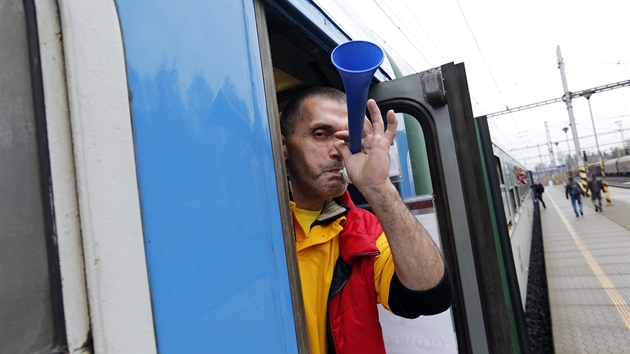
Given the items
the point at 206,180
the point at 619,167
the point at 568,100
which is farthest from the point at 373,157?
the point at 619,167

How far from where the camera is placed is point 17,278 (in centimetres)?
45

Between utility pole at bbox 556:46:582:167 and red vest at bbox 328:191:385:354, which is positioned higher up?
utility pole at bbox 556:46:582:167

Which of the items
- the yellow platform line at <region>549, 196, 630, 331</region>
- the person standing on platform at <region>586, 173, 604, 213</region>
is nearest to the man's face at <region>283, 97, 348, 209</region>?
the yellow platform line at <region>549, 196, 630, 331</region>

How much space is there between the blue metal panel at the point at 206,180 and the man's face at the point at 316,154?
0.62 meters

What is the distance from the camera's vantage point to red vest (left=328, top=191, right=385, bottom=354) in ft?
→ 4.41

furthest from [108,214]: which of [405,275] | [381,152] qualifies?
[405,275]

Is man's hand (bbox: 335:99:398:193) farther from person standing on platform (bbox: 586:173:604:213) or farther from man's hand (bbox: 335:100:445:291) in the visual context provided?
person standing on platform (bbox: 586:173:604:213)

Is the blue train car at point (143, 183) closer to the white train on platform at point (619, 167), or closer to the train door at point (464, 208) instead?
the train door at point (464, 208)

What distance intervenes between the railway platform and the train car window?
544 centimetres

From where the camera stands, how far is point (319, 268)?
143 cm

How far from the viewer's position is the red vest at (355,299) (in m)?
1.34

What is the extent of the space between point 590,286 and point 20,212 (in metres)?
8.29

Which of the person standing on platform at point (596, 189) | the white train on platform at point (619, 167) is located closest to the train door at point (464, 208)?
the person standing on platform at point (596, 189)

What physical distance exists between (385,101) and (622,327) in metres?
5.28
